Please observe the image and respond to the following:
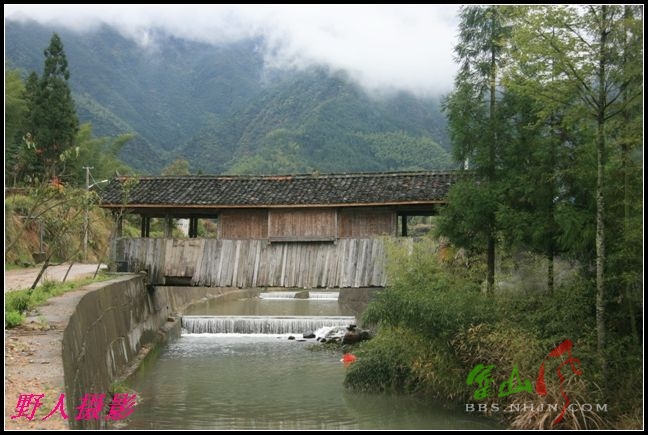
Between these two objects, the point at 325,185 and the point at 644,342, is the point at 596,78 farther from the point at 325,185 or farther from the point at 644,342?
the point at 325,185

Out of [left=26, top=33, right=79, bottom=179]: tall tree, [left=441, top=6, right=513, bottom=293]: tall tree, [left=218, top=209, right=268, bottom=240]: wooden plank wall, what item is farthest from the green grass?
[left=26, top=33, right=79, bottom=179]: tall tree

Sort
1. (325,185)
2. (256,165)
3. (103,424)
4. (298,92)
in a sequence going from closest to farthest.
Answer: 1. (103,424)
2. (325,185)
3. (256,165)
4. (298,92)

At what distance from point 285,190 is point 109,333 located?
623cm

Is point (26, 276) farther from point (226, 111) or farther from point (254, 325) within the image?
point (226, 111)

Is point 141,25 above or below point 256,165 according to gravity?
above

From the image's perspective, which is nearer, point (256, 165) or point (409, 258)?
point (409, 258)

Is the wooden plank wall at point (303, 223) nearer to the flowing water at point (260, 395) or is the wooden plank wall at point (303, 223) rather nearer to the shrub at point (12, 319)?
the flowing water at point (260, 395)

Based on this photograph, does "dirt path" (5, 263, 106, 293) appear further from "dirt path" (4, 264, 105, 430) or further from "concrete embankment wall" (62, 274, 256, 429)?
"dirt path" (4, 264, 105, 430)

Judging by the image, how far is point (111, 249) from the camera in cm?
1911

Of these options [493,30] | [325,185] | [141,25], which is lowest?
[325,185]

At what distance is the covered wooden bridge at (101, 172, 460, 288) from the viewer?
17.4m

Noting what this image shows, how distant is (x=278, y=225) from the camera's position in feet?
59.4

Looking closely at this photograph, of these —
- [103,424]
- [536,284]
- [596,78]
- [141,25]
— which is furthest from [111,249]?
[141,25]

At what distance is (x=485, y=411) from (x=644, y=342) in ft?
10.2
